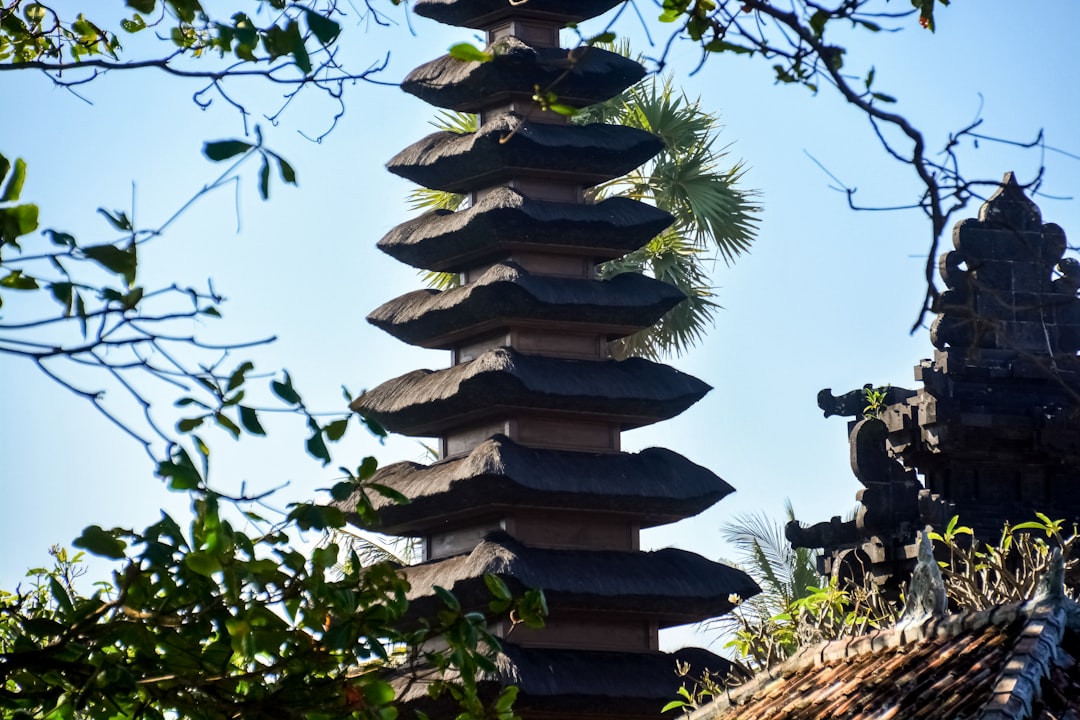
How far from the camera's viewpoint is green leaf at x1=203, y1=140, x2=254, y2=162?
4.64 meters

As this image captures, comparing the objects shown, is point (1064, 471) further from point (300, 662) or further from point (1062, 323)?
Result: point (300, 662)

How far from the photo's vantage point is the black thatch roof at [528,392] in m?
18.2

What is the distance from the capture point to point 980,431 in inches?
569

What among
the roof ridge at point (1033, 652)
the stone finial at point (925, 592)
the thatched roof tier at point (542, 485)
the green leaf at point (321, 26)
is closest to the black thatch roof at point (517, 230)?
the thatched roof tier at point (542, 485)

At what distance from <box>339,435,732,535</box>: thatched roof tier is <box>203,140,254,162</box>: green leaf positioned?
504 inches

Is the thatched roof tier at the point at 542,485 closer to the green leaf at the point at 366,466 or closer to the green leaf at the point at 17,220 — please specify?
the green leaf at the point at 366,466

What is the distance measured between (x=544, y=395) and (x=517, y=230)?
2.23 meters

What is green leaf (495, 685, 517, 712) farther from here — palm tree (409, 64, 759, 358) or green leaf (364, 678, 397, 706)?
palm tree (409, 64, 759, 358)

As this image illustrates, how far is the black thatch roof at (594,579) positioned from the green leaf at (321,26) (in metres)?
12.1

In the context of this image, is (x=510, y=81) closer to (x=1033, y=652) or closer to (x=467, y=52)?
(x=1033, y=652)

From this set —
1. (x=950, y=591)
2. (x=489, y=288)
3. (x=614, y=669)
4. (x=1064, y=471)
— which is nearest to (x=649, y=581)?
(x=614, y=669)

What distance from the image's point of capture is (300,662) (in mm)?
5422

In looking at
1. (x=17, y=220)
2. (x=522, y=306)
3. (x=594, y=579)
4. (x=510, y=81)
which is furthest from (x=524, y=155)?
(x=17, y=220)

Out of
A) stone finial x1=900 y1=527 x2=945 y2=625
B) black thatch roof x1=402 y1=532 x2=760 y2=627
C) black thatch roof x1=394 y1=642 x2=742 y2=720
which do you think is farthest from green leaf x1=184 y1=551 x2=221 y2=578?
black thatch roof x1=402 y1=532 x2=760 y2=627
